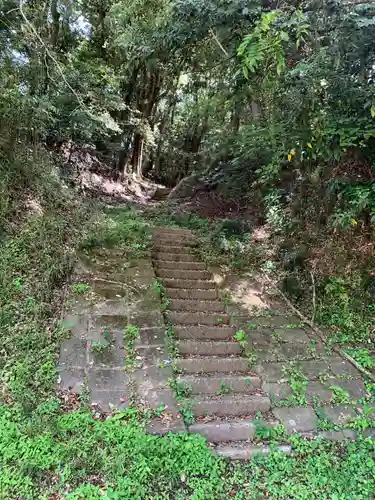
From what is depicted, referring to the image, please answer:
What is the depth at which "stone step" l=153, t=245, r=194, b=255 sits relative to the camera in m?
5.23

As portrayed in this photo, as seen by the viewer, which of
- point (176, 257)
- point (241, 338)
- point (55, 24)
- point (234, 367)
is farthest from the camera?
point (55, 24)

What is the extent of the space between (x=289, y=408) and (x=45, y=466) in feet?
7.21

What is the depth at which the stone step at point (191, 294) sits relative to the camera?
434 cm

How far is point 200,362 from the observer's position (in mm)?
3414

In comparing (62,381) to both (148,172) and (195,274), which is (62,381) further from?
(148,172)

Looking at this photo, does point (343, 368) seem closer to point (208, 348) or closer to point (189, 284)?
point (208, 348)

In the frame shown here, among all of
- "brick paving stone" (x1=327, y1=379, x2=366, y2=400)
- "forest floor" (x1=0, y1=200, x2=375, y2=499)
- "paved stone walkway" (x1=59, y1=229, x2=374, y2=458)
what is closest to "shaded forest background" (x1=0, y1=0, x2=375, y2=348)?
"brick paving stone" (x1=327, y1=379, x2=366, y2=400)

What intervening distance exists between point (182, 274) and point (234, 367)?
5.66ft

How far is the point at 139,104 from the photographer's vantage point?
1076 cm

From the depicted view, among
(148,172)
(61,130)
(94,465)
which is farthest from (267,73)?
(148,172)

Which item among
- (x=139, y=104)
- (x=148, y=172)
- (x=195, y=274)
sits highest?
(x=139, y=104)

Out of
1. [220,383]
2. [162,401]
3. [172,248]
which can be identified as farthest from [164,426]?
[172,248]

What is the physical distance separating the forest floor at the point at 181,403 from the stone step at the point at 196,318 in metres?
0.01

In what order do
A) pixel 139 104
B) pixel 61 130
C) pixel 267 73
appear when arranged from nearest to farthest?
pixel 267 73 → pixel 61 130 → pixel 139 104
